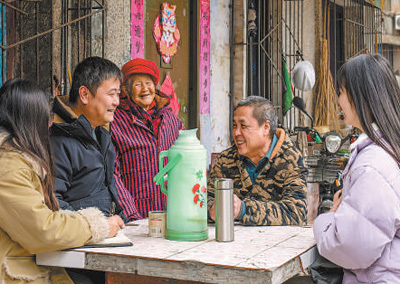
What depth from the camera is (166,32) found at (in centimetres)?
573

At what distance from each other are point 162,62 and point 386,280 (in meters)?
4.00

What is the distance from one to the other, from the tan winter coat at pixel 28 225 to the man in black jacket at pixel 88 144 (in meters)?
0.41

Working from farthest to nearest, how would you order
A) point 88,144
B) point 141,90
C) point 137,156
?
point 141,90, point 137,156, point 88,144

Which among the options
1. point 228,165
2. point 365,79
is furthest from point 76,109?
point 365,79

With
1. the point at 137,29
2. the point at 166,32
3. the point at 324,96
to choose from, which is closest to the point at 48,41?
the point at 137,29

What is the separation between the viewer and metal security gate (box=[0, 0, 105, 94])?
445 centimetres

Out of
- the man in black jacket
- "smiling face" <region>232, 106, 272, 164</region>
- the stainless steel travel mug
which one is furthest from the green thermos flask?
"smiling face" <region>232, 106, 272, 164</region>

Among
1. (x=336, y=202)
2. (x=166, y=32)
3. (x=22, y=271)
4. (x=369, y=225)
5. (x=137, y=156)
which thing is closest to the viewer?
(x=369, y=225)

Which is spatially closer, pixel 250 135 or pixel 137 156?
pixel 250 135

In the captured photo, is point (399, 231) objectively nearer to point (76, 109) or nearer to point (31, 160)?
point (31, 160)

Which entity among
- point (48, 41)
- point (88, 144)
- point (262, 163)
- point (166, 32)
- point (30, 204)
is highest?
point (166, 32)

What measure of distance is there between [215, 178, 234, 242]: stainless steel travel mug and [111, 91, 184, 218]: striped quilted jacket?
4.71 feet

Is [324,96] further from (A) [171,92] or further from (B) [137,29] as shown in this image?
(B) [137,29]

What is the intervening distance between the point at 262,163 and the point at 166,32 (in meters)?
2.97
